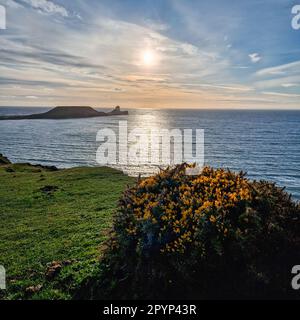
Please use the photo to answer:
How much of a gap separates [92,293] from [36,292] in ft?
5.47

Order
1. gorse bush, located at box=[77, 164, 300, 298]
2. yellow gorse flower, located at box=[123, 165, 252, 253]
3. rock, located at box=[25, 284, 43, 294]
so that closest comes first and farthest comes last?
gorse bush, located at box=[77, 164, 300, 298] → yellow gorse flower, located at box=[123, 165, 252, 253] → rock, located at box=[25, 284, 43, 294]

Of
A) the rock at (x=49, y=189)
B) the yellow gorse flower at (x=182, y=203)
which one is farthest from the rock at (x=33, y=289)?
the rock at (x=49, y=189)

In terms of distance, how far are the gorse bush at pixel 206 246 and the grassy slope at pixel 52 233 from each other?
160 cm

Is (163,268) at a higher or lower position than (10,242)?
higher

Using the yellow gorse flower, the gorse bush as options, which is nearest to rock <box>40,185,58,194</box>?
the yellow gorse flower

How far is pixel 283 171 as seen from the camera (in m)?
68.2

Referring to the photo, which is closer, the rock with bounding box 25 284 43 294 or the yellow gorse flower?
the yellow gorse flower

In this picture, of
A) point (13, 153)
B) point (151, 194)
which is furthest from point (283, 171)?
point (13, 153)

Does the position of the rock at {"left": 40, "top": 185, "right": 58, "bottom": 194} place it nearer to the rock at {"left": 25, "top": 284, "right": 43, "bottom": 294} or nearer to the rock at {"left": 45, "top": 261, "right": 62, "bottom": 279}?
the rock at {"left": 45, "top": 261, "right": 62, "bottom": 279}

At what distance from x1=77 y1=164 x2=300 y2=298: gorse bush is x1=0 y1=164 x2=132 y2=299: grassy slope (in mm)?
1600

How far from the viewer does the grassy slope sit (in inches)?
336

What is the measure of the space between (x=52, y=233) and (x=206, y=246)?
8.82m

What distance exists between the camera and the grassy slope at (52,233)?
8531mm
